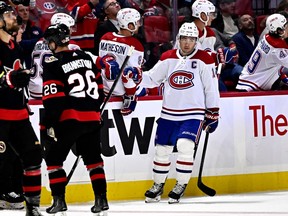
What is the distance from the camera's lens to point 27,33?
25.9 ft

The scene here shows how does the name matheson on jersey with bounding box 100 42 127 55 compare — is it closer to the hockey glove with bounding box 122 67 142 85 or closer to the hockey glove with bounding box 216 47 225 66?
the hockey glove with bounding box 122 67 142 85

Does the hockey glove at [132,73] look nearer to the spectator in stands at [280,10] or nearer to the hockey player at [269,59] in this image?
the hockey player at [269,59]

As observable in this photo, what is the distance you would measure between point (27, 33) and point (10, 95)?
1920mm

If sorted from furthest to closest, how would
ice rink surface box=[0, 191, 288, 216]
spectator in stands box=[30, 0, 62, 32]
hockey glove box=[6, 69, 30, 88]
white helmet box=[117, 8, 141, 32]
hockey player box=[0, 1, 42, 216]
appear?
spectator in stands box=[30, 0, 62, 32], white helmet box=[117, 8, 141, 32], ice rink surface box=[0, 191, 288, 216], hockey player box=[0, 1, 42, 216], hockey glove box=[6, 69, 30, 88]

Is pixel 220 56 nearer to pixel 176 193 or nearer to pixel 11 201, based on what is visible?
pixel 176 193

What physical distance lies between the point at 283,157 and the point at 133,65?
145cm

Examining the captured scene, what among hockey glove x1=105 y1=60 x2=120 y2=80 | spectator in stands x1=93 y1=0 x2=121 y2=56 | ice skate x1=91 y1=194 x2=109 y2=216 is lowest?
ice skate x1=91 y1=194 x2=109 y2=216

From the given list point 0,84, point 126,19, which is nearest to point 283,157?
point 126,19

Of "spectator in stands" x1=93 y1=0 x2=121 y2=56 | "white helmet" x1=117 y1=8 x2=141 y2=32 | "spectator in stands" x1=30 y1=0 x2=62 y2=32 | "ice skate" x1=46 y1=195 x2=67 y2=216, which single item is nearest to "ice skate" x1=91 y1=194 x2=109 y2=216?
"ice skate" x1=46 y1=195 x2=67 y2=216

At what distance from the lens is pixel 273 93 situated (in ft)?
25.9

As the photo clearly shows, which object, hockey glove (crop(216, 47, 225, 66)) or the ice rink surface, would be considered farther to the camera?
hockey glove (crop(216, 47, 225, 66))

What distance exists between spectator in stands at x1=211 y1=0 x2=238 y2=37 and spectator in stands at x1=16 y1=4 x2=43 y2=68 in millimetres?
1709

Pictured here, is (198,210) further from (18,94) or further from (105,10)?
(105,10)

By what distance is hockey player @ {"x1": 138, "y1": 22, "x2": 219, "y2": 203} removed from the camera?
23.7 feet
